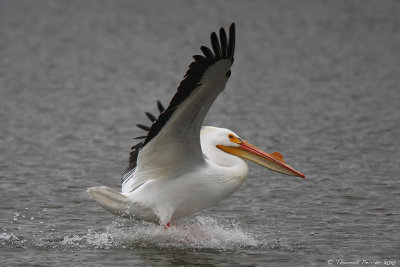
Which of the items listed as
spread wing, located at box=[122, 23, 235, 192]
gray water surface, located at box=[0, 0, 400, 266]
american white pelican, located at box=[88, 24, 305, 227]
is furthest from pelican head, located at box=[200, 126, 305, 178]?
gray water surface, located at box=[0, 0, 400, 266]

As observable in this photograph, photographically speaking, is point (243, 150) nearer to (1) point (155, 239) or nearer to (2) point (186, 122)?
(2) point (186, 122)

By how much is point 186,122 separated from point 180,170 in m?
0.68

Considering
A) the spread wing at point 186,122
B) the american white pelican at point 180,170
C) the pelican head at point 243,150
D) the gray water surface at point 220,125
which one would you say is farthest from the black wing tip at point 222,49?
the gray water surface at point 220,125

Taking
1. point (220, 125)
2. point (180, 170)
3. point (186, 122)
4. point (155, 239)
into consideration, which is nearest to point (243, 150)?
point (180, 170)

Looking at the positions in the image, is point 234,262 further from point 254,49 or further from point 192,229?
point 254,49

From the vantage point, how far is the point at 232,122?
12.6 m

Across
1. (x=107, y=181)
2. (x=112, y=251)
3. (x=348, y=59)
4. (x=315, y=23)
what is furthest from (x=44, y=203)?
(x=315, y=23)

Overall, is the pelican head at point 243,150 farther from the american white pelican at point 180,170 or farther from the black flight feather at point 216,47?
the black flight feather at point 216,47

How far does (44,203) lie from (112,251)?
5.68 ft

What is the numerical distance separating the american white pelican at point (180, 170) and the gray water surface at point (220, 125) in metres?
0.31

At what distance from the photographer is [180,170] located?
683 cm

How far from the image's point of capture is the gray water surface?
686cm

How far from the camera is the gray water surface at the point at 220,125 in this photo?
686 cm

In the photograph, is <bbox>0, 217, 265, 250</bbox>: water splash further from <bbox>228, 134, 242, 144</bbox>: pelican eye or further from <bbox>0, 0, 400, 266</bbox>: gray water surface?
<bbox>228, 134, 242, 144</bbox>: pelican eye
